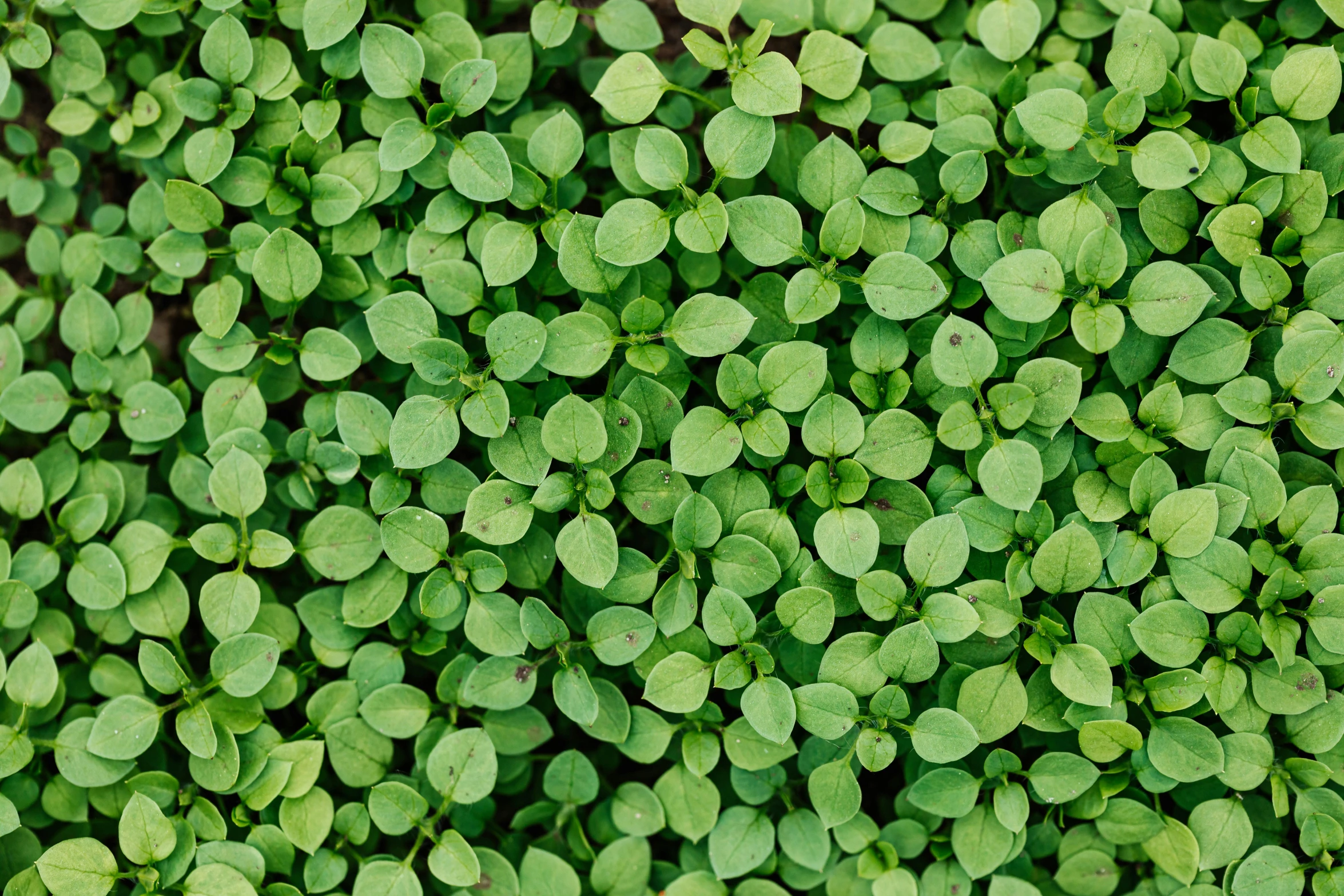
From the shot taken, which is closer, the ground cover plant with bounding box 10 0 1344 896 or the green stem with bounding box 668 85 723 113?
the ground cover plant with bounding box 10 0 1344 896

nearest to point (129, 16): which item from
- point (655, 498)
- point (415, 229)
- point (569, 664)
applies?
point (415, 229)

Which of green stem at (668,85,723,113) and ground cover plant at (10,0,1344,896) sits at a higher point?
green stem at (668,85,723,113)

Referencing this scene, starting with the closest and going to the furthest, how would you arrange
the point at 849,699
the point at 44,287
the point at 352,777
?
1. the point at 849,699
2. the point at 352,777
3. the point at 44,287

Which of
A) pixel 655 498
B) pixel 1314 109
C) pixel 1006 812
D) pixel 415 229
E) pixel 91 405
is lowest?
pixel 1006 812

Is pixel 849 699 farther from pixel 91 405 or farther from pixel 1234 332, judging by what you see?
pixel 91 405

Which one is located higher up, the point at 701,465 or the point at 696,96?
the point at 696,96

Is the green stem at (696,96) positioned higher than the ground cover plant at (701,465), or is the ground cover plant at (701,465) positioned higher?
the green stem at (696,96)

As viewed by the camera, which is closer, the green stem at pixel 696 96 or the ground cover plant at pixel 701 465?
the ground cover plant at pixel 701 465

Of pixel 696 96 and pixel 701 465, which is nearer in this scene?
pixel 701 465
